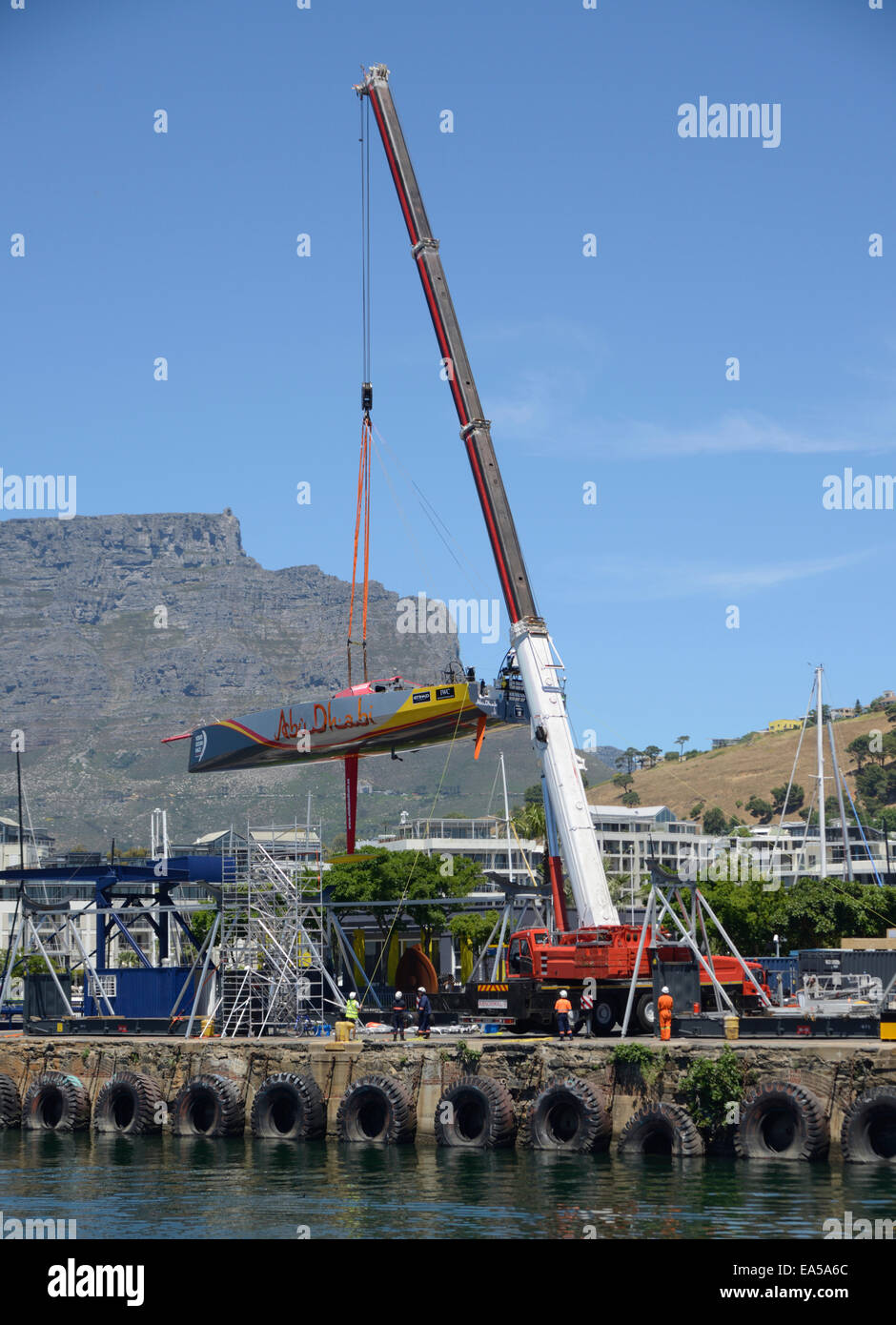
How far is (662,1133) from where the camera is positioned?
106 ft

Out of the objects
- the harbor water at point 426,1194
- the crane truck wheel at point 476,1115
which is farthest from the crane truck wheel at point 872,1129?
the crane truck wheel at point 476,1115

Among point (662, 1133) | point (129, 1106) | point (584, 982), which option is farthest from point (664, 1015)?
point (129, 1106)

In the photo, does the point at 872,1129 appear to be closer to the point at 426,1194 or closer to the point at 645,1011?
the point at 645,1011

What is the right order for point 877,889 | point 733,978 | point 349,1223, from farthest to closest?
point 877,889
point 733,978
point 349,1223

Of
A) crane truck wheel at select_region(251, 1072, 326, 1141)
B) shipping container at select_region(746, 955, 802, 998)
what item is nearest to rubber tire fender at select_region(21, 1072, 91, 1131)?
crane truck wheel at select_region(251, 1072, 326, 1141)

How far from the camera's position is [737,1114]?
1251 inches

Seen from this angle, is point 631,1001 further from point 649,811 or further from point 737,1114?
Answer: point 649,811

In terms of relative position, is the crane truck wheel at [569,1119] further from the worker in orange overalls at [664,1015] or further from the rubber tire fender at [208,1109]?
the rubber tire fender at [208,1109]

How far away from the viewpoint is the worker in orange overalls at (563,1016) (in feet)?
124

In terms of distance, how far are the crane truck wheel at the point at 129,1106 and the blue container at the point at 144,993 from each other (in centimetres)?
650

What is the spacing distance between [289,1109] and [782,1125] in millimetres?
13082
